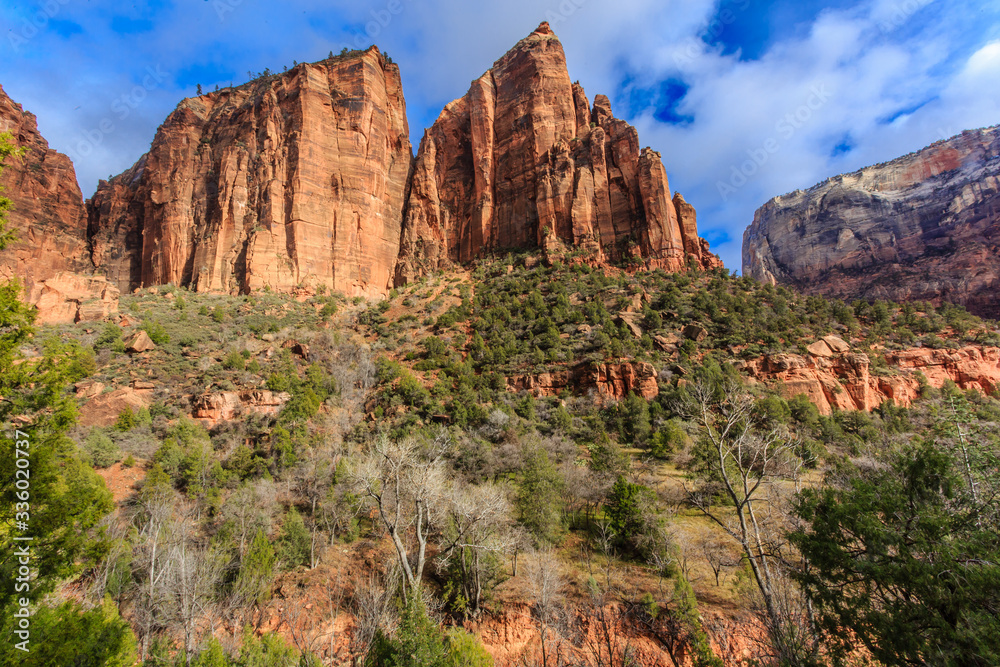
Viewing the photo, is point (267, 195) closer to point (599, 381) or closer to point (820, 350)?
point (599, 381)

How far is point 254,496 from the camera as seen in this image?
17859 millimetres

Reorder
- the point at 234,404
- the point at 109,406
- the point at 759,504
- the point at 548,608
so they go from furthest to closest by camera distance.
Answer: the point at 234,404
the point at 109,406
the point at 759,504
the point at 548,608

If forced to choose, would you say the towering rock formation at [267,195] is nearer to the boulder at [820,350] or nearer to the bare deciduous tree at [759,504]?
the bare deciduous tree at [759,504]

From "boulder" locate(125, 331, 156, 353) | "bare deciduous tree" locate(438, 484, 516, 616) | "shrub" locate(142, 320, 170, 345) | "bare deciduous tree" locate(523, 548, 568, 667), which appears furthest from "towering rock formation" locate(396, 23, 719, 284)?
"bare deciduous tree" locate(523, 548, 568, 667)

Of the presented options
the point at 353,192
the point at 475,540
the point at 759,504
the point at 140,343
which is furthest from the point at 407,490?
the point at 353,192

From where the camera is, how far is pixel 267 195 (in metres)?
42.8

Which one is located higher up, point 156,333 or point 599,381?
point 156,333

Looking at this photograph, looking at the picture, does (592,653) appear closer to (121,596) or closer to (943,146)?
(121,596)

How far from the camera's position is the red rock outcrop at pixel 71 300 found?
3011cm

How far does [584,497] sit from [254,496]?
14.9m

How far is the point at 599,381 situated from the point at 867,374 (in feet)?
63.3

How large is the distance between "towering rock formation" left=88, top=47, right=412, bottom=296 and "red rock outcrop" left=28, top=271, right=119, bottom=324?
26.7ft

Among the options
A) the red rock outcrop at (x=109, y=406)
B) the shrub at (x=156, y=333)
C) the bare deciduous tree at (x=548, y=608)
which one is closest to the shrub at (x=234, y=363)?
the red rock outcrop at (x=109, y=406)

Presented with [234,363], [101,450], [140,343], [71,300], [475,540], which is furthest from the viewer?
[71,300]
